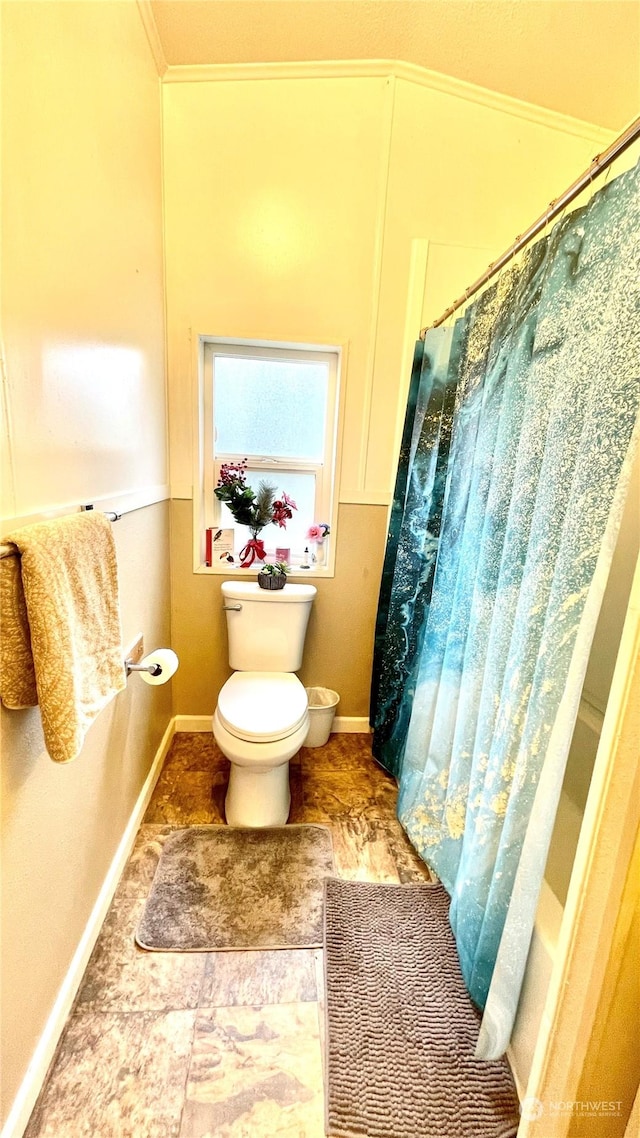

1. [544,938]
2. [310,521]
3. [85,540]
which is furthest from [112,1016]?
[310,521]

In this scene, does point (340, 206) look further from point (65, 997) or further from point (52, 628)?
point (65, 997)

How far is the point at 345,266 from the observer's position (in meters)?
Result: 1.65

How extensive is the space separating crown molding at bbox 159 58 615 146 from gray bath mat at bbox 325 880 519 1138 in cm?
270

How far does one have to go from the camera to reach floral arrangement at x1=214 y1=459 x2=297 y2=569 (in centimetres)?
176

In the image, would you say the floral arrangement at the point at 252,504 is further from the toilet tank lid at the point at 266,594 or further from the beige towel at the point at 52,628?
the beige towel at the point at 52,628

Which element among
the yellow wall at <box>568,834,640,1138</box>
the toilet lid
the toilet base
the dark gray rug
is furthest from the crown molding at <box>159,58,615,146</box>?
the dark gray rug

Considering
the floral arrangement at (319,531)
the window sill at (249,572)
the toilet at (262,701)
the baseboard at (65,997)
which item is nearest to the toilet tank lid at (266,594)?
the toilet at (262,701)

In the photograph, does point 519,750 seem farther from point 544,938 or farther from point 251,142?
point 251,142

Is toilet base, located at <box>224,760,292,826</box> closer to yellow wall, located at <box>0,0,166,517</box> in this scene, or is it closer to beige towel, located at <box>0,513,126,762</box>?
beige towel, located at <box>0,513,126,762</box>

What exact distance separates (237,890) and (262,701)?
1.80ft

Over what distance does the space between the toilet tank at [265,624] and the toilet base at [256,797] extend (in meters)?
0.41

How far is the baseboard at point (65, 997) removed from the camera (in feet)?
2.63

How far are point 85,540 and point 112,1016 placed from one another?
1084 millimetres

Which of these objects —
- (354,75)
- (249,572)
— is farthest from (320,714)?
(354,75)
